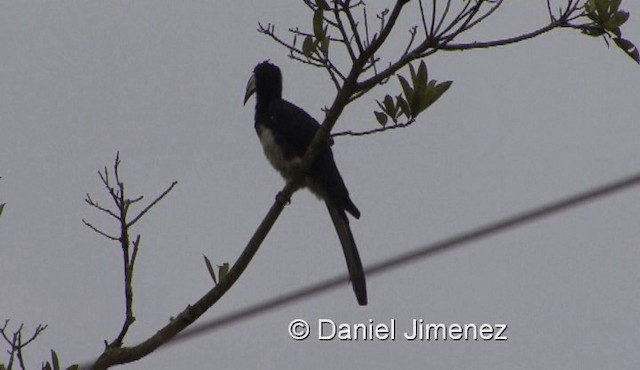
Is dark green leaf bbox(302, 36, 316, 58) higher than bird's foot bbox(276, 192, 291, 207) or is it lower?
higher

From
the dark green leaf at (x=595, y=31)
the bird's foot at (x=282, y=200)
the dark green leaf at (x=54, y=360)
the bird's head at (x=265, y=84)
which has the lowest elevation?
the dark green leaf at (x=54, y=360)

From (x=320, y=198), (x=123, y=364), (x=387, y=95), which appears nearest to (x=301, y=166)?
(x=387, y=95)

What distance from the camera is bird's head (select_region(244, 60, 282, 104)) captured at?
620 cm

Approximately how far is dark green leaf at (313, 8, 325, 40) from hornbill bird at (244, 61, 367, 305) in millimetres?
1120

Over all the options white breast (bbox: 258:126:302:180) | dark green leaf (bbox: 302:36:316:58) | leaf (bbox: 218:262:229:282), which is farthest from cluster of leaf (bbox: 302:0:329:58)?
white breast (bbox: 258:126:302:180)

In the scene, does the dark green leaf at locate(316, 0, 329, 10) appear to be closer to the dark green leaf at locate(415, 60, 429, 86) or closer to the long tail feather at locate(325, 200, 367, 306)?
the dark green leaf at locate(415, 60, 429, 86)

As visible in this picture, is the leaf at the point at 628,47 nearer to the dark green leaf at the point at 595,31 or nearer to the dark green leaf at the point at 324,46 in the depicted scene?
the dark green leaf at the point at 595,31

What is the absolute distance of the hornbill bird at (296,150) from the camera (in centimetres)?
491

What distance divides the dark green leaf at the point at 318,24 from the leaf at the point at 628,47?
1011 mm

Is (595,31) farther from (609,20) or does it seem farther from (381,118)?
(381,118)

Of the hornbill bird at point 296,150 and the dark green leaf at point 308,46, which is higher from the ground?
the hornbill bird at point 296,150

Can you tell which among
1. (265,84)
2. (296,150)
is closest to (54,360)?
(296,150)

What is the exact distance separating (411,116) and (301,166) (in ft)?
1.63

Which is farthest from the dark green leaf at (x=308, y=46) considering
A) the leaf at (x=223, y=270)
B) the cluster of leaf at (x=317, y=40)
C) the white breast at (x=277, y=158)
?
the white breast at (x=277, y=158)
